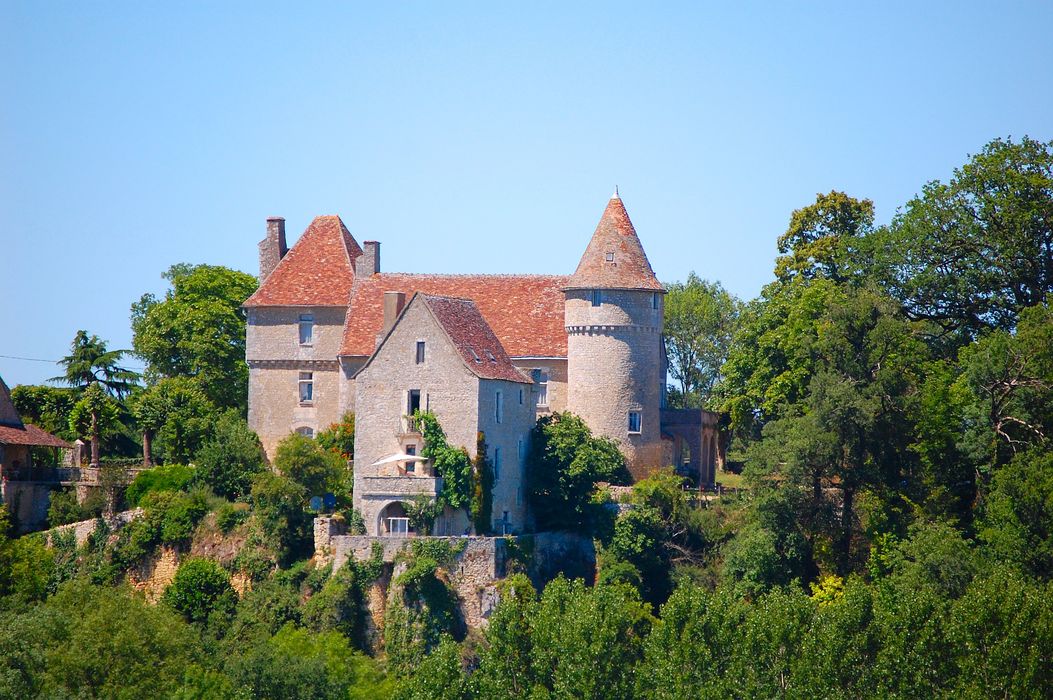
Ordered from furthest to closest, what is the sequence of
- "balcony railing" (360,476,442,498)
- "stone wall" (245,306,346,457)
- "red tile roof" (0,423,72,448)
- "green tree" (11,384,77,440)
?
"green tree" (11,384,77,440) < "stone wall" (245,306,346,457) < "red tile roof" (0,423,72,448) < "balcony railing" (360,476,442,498)

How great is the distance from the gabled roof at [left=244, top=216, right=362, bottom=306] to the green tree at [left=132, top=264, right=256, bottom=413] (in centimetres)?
792

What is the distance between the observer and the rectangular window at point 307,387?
8238 centimetres

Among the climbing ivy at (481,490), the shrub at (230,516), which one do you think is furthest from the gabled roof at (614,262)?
the shrub at (230,516)

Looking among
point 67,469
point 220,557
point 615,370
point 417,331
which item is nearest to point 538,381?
point 615,370

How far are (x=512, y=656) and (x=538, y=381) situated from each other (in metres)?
17.2

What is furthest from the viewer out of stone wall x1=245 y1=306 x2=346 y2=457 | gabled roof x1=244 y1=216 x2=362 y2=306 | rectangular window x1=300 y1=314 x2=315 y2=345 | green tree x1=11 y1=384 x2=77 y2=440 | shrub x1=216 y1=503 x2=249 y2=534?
green tree x1=11 y1=384 x2=77 y2=440

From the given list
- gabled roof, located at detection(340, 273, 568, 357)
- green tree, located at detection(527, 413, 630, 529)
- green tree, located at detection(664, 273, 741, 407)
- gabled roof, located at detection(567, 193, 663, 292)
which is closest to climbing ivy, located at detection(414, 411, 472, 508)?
green tree, located at detection(527, 413, 630, 529)

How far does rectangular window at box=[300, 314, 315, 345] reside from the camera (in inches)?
3253

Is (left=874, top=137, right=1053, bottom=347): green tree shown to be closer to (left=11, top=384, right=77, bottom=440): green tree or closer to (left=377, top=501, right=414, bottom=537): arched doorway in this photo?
(left=377, top=501, right=414, bottom=537): arched doorway

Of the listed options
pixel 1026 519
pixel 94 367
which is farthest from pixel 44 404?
pixel 1026 519

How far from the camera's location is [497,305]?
8206 centimetres

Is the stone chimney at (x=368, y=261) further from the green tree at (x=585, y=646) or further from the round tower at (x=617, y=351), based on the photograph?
the green tree at (x=585, y=646)

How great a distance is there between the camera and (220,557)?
7450 cm

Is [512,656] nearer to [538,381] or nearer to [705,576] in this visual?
[705,576]
